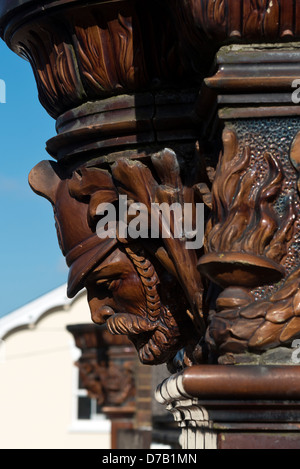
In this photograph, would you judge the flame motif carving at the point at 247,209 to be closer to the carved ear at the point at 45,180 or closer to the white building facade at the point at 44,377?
the carved ear at the point at 45,180

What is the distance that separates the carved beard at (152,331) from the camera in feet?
6.34

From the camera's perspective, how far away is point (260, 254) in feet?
5.02

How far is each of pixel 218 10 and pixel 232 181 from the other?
27 cm

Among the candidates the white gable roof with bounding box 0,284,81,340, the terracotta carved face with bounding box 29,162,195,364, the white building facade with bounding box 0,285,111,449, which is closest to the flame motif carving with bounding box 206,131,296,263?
the terracotta carved face with bounding box 29,162,195,364

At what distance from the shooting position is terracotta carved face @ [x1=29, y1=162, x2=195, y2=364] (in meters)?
1.90

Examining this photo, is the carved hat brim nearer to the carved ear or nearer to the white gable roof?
the carved ear

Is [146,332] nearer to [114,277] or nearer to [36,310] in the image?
[114,277]

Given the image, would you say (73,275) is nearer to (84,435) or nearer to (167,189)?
(167,189)

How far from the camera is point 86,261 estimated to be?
6.25 feet

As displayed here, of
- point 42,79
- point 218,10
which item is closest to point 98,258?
point 42,79

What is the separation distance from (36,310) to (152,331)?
14.9 metres

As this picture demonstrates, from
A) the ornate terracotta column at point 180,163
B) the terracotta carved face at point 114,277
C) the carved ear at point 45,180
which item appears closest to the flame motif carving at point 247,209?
the ornate terracotta column at point 180,163

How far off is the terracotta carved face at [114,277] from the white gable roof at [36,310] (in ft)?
47.6

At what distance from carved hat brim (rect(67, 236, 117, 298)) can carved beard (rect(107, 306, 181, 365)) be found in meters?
0.11
